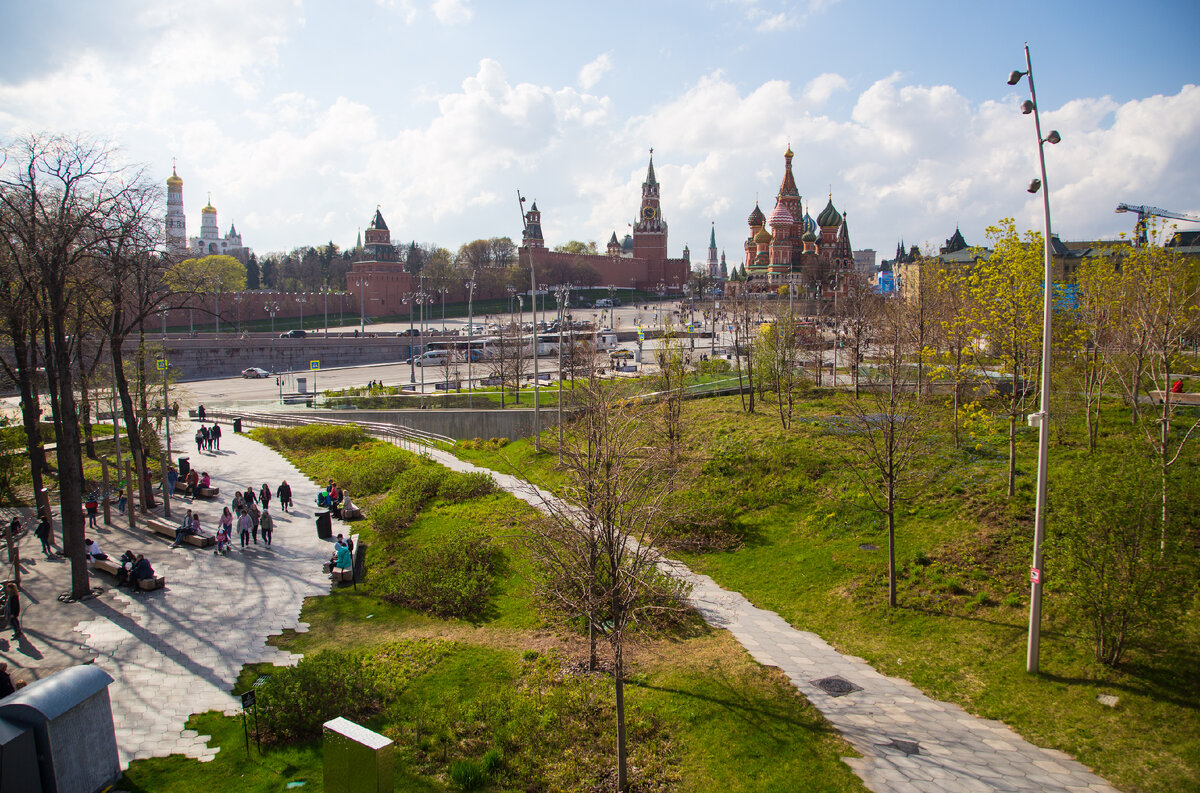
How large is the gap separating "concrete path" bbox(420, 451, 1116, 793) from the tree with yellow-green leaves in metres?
7.00

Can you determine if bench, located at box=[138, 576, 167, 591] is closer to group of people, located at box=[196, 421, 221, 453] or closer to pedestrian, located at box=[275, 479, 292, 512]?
pedestrian, located at box=[275, 479, 292, 512]

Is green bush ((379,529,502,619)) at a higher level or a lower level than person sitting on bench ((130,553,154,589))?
lower

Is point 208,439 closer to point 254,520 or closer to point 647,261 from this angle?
point 254,520

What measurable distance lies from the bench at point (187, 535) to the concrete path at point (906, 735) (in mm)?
12615

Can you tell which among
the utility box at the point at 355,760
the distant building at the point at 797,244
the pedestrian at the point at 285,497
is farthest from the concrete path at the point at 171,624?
the distant building at the point at 797,244

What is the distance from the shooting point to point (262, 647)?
11578 millimetres

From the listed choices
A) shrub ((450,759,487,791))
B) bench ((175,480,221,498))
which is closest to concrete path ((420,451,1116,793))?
shrub ((450,759,487,791))

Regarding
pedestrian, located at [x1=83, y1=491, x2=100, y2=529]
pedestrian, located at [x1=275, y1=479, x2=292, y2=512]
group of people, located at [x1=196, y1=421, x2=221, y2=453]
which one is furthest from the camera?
group of people, located at [x1=196, y1=421, x2=221, y2=453]

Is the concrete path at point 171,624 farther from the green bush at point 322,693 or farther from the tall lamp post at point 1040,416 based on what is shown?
the tall lamp post at point 1040,416

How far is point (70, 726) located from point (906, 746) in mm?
9163

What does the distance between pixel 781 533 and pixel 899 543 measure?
2.61 meters

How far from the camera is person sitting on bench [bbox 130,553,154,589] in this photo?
1404 centimetres

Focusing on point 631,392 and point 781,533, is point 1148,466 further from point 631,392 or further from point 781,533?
point 631,392

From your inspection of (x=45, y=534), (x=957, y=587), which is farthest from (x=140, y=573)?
(x=957, y=587)
